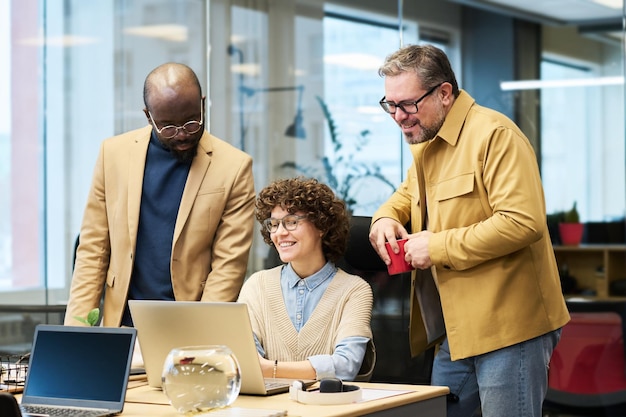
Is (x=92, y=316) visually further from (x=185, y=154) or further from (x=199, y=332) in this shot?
(x=185, y=154)

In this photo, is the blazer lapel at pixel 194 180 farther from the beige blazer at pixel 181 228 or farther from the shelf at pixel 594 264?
the shelf at pixel 594 264

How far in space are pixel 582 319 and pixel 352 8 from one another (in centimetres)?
182

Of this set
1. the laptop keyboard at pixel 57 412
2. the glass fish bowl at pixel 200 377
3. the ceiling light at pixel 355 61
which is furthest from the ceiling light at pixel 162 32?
the glass fish bowl at pixel 200 377

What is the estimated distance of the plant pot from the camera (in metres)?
4.47

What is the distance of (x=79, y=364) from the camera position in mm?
2406

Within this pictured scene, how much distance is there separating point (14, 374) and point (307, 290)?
877 millimetres

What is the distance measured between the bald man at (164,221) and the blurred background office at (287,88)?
5.09 feet

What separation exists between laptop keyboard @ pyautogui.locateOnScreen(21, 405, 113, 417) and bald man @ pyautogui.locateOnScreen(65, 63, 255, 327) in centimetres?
87

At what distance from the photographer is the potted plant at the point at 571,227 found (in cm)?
447

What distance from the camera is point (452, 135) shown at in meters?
2.88

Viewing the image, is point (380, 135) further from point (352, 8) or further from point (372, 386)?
point (372, 386)

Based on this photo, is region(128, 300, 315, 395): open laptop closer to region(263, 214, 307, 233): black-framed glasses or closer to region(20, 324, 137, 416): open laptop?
region(20, 324, 137, 416): open laptop

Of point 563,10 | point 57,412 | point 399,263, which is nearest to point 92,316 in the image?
point 57,412

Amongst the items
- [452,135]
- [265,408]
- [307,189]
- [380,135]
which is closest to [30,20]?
[380,135]
